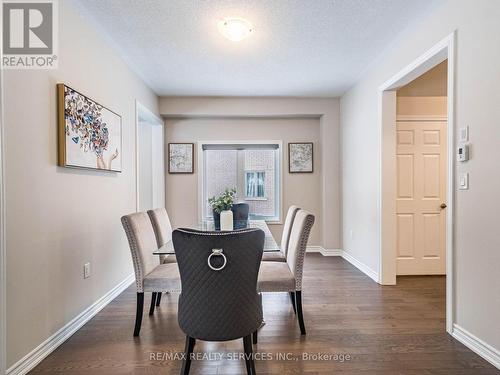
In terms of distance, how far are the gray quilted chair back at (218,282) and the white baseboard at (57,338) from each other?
1.05 metres

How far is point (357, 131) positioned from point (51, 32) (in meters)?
3.46

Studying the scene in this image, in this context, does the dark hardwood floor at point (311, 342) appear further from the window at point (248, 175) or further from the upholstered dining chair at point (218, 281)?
the window at point (248, 175)

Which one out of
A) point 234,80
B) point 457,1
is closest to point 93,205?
point 234,80

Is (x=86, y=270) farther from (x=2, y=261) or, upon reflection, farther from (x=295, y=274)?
(x=295, y=274)

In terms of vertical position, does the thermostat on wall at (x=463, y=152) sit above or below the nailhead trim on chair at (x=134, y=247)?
above

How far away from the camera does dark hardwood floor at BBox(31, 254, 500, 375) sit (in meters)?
1.80

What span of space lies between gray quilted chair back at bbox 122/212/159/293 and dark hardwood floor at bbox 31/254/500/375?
0.45 m

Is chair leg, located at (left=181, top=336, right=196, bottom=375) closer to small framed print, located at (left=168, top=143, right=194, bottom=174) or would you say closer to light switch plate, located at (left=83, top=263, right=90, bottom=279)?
light switch plate, located at (left=83, top=263, right=90, bottom=279)

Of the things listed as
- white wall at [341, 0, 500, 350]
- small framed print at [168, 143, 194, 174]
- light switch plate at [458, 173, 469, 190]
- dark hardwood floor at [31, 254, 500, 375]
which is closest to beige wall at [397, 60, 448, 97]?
white wall at [341, 0, 500, 350]

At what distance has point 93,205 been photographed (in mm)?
2514

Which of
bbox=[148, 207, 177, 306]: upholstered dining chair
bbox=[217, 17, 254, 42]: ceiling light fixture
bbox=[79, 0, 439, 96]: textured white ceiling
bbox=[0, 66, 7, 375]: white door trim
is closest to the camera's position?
bbox=[0, 66, 7, 375]: white door trim

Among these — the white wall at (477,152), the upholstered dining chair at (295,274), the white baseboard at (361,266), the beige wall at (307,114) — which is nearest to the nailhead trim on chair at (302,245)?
the upholstered dining chair at (295,274)

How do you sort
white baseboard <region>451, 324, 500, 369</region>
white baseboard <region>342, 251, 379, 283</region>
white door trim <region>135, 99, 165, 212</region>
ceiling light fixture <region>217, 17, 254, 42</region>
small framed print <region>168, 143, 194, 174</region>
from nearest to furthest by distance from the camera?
white baseboard <region>451, 324, 500, 369</region> → ceiling light fixture <region>217, 17, 254, 42</region> → white baseboard <region>342, 251, 379, 283</region> → white door trim <region>135, 99, 165, 212</region> → small framed print <region>168, 143, 194, 174</region>

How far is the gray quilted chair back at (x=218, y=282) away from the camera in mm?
1434
